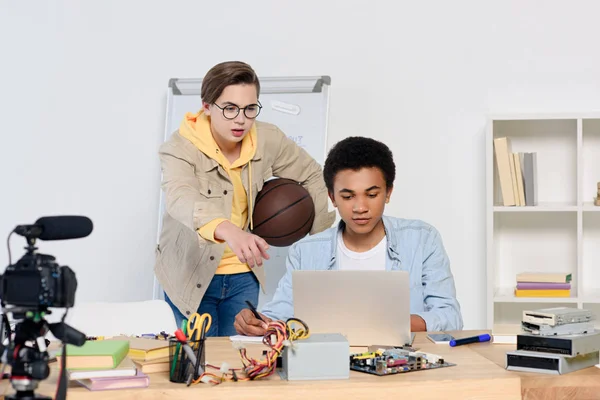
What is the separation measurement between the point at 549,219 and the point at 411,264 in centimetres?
161

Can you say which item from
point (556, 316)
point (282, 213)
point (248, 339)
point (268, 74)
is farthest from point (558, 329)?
point (268, 74)

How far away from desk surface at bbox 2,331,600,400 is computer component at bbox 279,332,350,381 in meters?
0.02

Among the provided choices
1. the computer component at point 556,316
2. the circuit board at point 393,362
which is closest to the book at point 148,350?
the circuit board at point 393,362

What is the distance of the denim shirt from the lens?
241cm

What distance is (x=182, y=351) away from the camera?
1614 millimetres

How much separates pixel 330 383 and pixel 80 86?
2.88 m

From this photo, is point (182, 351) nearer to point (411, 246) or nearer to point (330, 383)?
point (330, 383)

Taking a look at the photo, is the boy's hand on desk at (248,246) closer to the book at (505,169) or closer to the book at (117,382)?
the book at (117,382)

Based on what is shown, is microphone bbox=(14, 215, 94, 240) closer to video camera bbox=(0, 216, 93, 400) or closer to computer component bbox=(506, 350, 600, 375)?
video camera bbox=(0, 216, 93, 400)

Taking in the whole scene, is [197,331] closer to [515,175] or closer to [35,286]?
[35,286]

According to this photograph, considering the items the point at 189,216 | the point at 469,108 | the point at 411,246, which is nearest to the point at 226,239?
the point at 189,216

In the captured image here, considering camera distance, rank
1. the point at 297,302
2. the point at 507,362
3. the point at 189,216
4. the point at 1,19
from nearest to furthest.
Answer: the point at 507,362, the point at 297,302, the point at 189,216, the point at 1,19

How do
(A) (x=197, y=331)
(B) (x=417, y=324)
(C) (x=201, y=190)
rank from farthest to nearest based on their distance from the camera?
(C) (x=201, y=190), (B) (x=417, y=324), (A) (x=197, y=331)

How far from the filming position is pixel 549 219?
12.6ft
